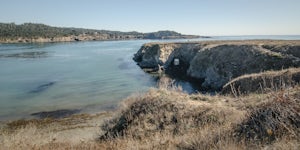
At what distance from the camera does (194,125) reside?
1035cm

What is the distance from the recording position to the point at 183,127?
10461mm

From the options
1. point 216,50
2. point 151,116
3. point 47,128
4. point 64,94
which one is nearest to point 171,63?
point 216,50

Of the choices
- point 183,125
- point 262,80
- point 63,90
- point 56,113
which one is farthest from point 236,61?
point 183,125

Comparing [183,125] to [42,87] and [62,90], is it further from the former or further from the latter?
[42,87]

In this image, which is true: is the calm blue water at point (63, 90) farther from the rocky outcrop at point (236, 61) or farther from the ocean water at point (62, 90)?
the rocky outcrop at point (236, 61)

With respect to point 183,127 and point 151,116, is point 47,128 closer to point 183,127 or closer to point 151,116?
point 151,116

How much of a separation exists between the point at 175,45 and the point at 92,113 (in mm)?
38121

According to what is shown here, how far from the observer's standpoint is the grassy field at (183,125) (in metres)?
6.27

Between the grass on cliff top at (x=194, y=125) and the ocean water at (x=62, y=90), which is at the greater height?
the grass on cliff top at (x=194, y=125)

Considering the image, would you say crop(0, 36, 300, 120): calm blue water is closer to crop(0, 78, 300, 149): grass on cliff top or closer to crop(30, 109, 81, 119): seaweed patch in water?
crop(30, 109, 81, 119): seaweed patch in water

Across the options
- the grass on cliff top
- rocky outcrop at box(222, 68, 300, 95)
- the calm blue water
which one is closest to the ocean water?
the calm blue water

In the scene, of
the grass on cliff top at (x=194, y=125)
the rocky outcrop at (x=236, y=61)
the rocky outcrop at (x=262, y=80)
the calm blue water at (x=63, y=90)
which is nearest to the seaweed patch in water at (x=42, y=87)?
the calm blue water at (x=63, y=90)

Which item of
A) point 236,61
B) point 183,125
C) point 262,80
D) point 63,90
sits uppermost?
point 236,61

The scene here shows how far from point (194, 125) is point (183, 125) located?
0.46 m
